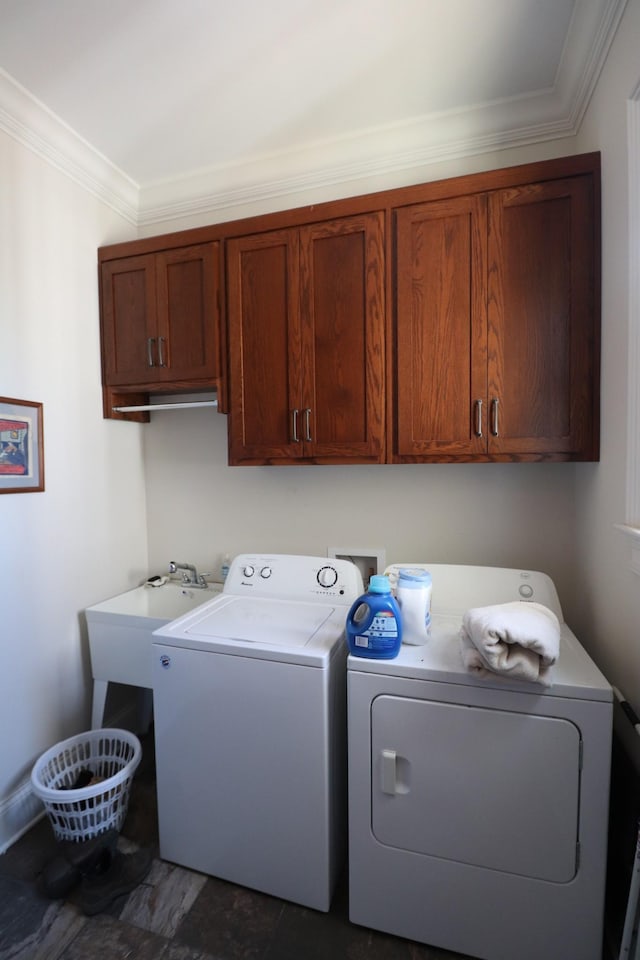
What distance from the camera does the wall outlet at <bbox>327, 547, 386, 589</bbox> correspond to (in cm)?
198

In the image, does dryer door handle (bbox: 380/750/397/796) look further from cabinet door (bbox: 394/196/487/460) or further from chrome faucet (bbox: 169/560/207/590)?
chrome faucet (bbox: 169/560/207/590)

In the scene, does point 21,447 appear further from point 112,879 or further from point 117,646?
point 112,879

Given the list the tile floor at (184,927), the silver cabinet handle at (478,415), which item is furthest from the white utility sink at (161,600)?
the silver cabinet handle at (478,415)

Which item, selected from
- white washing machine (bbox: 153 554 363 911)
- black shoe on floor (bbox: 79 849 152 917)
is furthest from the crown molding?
black shoe on floor (bbox: 79 849 152 917)

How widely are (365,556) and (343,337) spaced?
3.25 ft

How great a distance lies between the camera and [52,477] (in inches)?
70.7

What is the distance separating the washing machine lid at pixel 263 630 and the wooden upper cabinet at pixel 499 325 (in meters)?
0.69

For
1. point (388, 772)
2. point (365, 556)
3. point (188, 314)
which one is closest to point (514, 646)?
point (388, 772)

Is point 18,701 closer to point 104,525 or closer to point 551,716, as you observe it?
point 104,525

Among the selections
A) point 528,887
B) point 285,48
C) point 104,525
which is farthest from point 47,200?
point 528,887

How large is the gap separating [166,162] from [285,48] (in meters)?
0.85

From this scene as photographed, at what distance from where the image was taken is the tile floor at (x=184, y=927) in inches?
47.4

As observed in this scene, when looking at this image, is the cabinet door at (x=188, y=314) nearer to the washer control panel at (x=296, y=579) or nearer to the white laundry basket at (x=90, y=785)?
the washer control panel at (x=296, y=579)

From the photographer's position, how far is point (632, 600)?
3.91 ft
